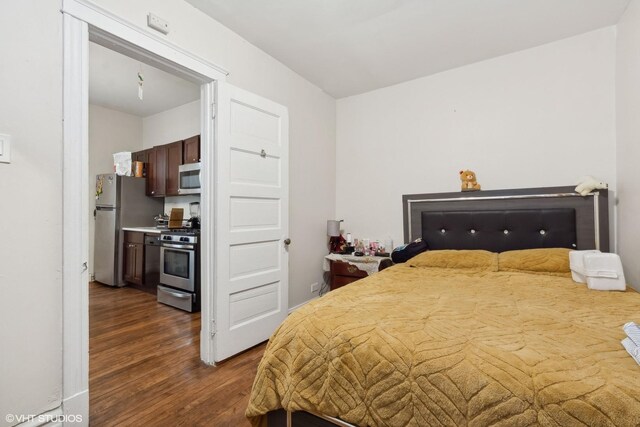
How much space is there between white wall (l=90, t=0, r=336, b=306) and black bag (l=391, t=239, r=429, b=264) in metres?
1.00

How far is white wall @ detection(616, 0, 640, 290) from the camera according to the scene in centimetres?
201

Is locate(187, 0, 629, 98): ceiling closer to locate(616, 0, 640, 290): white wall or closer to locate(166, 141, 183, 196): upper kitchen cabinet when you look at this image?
locate(616, 0, 640, 290): white wall

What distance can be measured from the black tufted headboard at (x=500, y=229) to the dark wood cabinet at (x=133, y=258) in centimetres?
385

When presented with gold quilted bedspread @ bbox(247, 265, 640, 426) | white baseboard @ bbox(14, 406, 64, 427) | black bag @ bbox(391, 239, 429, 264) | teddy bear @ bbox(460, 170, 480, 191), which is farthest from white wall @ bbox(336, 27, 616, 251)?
white baseboard @ bbox(14, 406, 64, 427)

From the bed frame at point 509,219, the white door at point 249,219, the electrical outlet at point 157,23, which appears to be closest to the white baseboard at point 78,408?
the white door at point 249,219

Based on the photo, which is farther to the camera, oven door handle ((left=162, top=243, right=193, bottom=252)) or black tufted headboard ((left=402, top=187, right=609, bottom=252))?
oven door handle ((left=162, top=243, right=193, bottom=252))

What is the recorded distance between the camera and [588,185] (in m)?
2.32

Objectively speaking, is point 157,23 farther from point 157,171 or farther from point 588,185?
point 588,185

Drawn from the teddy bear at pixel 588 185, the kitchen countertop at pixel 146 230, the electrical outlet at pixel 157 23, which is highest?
the electrical outlet at pixel 157 23

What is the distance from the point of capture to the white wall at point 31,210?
4.40ft

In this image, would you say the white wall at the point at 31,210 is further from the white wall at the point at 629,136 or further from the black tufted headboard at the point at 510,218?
the white wall at the point at 629,136

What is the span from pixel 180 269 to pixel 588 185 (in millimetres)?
4118

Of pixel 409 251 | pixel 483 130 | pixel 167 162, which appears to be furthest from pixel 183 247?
pixel 483 130

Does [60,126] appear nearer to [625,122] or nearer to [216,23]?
[216,23]
